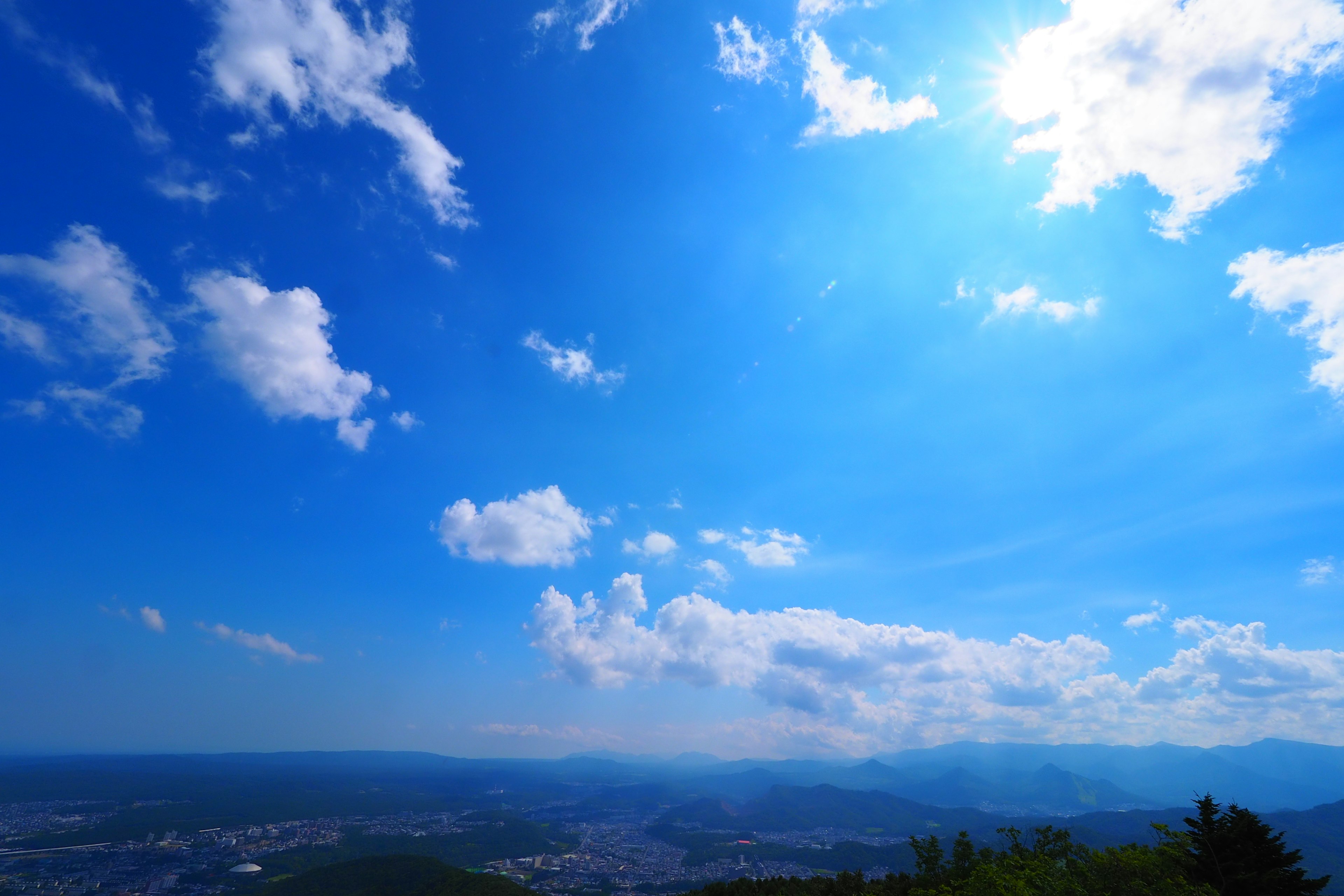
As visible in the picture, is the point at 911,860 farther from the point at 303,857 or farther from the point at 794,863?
the point at 303,857

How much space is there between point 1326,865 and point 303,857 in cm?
29208

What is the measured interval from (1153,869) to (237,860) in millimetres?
187353

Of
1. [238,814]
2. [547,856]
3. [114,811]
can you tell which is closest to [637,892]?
[547,856]

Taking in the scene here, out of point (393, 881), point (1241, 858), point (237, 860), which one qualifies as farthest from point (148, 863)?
point (1241, 858)

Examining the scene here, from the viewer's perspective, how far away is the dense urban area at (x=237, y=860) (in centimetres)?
10944

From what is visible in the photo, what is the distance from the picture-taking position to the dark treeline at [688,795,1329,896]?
95.1ft

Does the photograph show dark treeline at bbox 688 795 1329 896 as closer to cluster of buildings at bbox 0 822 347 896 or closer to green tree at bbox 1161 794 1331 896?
green tree at bbox 1161 794 1331 896

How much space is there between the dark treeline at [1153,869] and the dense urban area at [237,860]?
114m

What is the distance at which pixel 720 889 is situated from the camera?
50469 mm

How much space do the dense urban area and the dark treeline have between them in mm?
113692

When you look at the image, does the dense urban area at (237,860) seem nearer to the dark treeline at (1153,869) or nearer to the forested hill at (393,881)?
the forested hill at (393,881)

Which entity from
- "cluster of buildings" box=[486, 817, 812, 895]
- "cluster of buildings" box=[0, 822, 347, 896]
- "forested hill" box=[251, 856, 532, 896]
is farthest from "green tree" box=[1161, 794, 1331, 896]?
"cluster of buildings" box=[0, 822, 347, 896]

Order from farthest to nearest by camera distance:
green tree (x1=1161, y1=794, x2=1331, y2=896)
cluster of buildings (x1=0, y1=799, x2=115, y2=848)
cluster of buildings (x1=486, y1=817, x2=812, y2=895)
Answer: cluster of buildings (x1=0, y1=799, x2=115, y2=848) → cluster of buildings (x1=486, y1=817, x2=812, y2=895) → green tree (x1=1161, y1=794, x2=1331, y2=896)

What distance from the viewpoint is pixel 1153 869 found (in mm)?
30922
